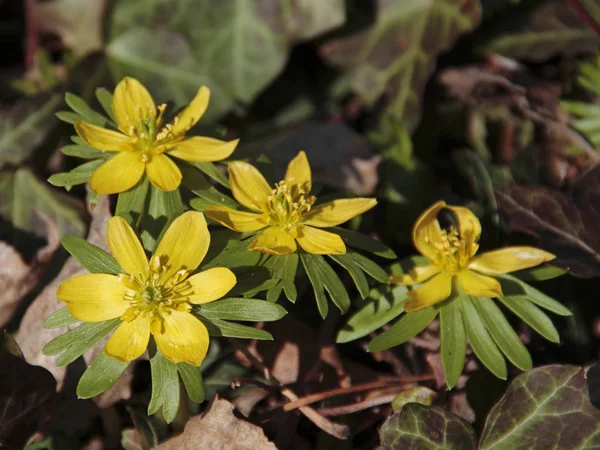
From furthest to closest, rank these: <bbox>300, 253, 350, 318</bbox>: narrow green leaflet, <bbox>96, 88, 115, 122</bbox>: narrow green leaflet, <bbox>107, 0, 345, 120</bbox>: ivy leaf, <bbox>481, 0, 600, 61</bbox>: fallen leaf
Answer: <bbox>481, 0, 600, 61</bbox>: fallen leaf < <bbox>107, 0, 345, 120</bbox>: ivy leaf < <bbox>96, 88, 115, 122</bbox>: narrow green leaflet < <bbox>300, 253, 350, 318</bbox>: narrow green leaflet

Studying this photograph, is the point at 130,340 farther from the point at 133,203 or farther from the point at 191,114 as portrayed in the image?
the point at 191,114

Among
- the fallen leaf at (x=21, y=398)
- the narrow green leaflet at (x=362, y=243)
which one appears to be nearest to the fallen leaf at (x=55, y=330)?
the fallen leaf at (x=21, y=398)

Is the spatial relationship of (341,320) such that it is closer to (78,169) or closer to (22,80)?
(78,169)

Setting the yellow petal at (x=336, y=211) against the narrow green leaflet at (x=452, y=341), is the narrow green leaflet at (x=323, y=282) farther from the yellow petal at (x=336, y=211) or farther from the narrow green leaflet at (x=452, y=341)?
the narrow green leaflet at (x=452, y=341)

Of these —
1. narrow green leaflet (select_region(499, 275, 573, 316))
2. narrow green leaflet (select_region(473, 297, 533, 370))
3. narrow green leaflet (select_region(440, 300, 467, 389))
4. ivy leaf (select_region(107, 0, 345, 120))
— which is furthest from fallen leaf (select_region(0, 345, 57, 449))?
ivy leaf (select_region(107, 0, 345, 120))

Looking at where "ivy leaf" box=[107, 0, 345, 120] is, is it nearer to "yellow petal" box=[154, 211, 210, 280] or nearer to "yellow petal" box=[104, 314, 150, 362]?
"yellow petal" box=[154, 211, 210, 280]

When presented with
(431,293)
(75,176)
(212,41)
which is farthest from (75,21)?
(431,293)

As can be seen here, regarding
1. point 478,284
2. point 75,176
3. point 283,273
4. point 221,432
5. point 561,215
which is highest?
point 75,176
